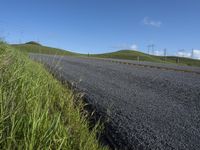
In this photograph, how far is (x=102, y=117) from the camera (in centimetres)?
521

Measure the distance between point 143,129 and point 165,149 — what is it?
31.8 inches

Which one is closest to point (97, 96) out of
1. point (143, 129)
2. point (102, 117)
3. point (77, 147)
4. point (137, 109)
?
point (137, 109)

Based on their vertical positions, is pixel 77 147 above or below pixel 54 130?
below

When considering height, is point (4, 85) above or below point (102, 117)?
above

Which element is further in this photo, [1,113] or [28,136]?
[1,113]

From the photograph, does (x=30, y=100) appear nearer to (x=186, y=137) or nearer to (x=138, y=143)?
(x=138, y=143)

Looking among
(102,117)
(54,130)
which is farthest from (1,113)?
(102,117)

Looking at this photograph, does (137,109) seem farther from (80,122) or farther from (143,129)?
(80,122)

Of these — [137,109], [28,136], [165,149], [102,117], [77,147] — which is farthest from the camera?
[137,109]

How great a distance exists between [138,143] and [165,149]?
0.32 meters

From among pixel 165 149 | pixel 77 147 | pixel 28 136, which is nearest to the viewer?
pixel 28 136

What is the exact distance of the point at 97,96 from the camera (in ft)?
23.1

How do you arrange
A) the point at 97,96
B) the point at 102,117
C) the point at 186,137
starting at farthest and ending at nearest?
the point at 97,96
the point at 102,117
the point at 186,137

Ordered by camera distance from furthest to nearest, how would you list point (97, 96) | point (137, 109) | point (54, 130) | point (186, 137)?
point (97, 96) → point (137, 109) → point (186, 137) → point (54, 130)
